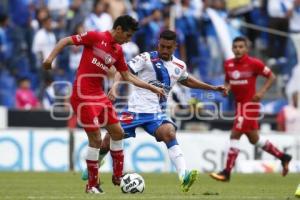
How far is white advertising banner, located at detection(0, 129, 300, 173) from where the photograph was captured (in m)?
22.4

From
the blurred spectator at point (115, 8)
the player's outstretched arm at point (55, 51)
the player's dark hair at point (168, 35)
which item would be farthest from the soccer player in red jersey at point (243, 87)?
the blurred spectator at point (115, 8)

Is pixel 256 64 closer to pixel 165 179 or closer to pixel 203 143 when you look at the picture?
pixel 165 179

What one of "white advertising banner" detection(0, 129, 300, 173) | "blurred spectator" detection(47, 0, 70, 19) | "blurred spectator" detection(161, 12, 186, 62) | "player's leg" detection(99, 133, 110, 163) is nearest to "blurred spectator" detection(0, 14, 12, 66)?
"blurred spectator" detection(47, 0, 70, 19)

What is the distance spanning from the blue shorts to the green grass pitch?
935 mm

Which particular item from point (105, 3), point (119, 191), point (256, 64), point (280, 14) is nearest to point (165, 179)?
point (256, 64)

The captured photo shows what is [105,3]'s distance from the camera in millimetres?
25500

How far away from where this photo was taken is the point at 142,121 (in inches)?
587

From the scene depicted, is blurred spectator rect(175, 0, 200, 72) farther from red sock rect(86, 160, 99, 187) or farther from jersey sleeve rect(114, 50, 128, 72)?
red sock rect(86, 160, 99, 187)

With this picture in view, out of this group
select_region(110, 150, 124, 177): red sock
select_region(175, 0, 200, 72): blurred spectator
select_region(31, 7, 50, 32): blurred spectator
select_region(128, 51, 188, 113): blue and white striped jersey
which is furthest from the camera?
select_region(175, 0, 200, 72): blurred spectator

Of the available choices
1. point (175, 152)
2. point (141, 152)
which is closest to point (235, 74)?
point (141, 152)

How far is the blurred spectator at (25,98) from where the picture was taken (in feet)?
78.4

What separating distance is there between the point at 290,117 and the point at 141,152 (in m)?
4.16

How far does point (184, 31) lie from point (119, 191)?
13.1m

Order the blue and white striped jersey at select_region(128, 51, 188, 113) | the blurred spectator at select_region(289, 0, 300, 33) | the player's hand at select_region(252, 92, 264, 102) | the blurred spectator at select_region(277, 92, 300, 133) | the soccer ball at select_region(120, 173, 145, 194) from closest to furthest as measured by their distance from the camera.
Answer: the soccer ball at select_region(120, 173, 145, 194)
the blue and white striped jersey at select_region(128, 51, 188, 113)
the player's hand at select_region(252, 92, 264, 102)
the blurred spectator at select_region(277, 92, 300, 133)
the blurred spectator at select_region(289, 0, 300, 33)
